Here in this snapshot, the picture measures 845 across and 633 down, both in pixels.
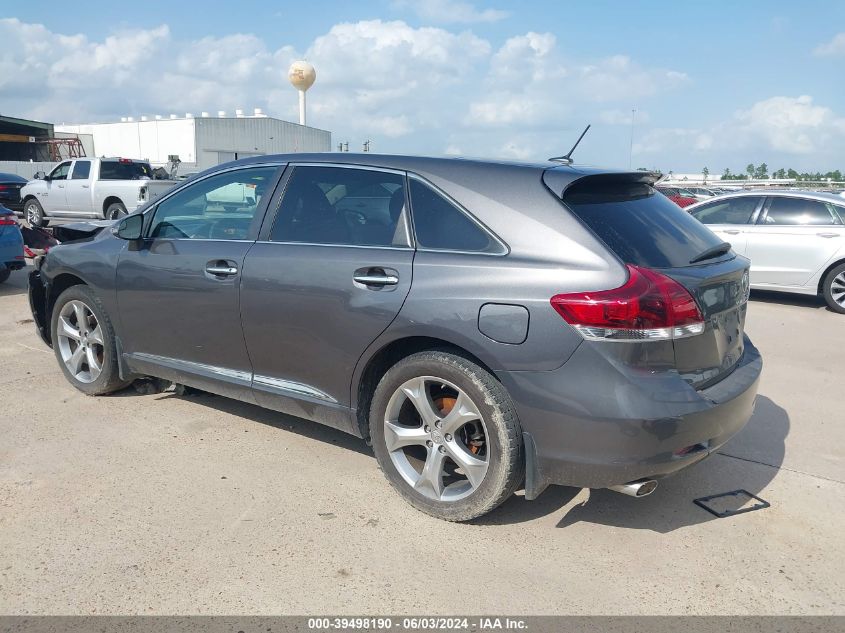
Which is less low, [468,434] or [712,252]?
[712,252]

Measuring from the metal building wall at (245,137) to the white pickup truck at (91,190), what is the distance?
29.0 metres

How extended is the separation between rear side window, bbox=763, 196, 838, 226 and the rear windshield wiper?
689 cm

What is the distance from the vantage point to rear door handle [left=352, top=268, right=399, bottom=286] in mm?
3354

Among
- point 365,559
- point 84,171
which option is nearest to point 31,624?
point 365,559

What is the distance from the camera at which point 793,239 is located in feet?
A: 31.3

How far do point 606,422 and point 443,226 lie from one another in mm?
1183

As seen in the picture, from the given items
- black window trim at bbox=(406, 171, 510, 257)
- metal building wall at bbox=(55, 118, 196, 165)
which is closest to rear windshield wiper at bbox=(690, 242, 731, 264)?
black window trim at bbox=(406, 171, 510, 257)

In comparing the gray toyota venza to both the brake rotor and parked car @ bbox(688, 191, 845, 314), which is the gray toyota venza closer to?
the brake rotor

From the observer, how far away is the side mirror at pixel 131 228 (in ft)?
14.7

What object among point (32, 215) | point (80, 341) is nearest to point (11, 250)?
point (80, 341)

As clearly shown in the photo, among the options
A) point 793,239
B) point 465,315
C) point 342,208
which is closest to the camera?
point 465,315

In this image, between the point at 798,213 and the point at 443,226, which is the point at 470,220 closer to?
the point at 443,226

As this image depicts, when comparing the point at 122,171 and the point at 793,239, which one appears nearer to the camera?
the point at 793,239

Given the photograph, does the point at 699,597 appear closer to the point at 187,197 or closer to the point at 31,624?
the point at 31,624
